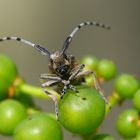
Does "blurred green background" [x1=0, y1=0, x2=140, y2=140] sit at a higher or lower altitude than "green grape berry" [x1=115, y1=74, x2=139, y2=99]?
lower

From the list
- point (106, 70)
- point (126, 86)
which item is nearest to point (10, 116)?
point (126, 86)

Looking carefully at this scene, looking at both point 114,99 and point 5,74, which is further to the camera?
point 114,99

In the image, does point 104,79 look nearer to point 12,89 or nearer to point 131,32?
point 12,89

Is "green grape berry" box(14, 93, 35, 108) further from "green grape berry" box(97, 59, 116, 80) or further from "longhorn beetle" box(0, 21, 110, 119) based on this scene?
"green grape berry" box(97, 59, 116, 80)

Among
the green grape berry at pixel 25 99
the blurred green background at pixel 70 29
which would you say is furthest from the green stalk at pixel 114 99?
the blurred green background at pixel 70 29

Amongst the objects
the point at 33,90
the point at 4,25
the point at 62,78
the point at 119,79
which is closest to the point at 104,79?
the point at 119,79

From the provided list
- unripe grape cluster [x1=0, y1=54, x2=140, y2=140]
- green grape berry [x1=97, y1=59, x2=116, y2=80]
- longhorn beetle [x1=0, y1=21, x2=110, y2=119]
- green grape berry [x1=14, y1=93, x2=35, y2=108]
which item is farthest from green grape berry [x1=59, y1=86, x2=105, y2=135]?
green grape berry [x1=97, y1=59, x2=116, y2=80]

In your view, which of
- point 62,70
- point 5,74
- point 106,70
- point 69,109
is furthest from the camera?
point 106,70

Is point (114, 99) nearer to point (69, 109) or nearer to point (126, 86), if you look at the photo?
point (126, 86)
